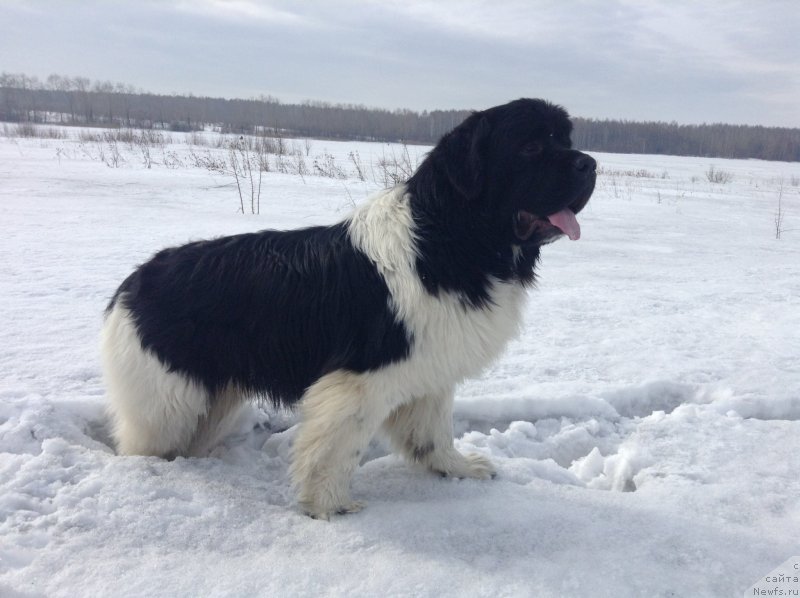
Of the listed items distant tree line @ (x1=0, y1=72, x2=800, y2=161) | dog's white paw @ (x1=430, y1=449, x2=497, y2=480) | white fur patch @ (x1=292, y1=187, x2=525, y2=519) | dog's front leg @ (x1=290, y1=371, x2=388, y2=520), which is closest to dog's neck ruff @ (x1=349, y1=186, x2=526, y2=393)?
white fur patch @ (x1=292, y1=187, x2=525, y2=519)

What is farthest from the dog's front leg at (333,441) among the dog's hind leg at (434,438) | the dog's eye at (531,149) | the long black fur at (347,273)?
the dog's eye at (531,149)

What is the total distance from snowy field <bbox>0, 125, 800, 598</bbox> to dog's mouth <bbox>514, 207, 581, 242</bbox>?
116 cm

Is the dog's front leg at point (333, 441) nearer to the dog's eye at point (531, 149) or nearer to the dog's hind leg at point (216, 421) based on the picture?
the dog's hind leg at point (216, 421)

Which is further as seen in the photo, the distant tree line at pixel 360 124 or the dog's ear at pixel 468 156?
the distant tree line at pixel 360 124

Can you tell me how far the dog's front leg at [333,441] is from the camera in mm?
2492

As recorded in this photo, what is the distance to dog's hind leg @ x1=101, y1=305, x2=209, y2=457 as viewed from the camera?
9.11ft

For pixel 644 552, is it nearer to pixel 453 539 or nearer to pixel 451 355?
pixel 453 539

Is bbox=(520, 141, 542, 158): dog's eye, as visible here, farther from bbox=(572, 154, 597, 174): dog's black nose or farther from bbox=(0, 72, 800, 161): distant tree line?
bbox=(0, 72, 800, 161): distant tree line

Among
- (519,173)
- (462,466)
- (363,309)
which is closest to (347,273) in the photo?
(363,309)

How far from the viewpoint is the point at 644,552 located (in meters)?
2.21

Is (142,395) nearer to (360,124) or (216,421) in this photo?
(216,421)

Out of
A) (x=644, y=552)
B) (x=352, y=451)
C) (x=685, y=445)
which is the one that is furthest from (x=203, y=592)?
(x=685, y=445)

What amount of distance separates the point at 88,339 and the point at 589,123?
252 feet

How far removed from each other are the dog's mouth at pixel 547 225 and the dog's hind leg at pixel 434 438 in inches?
34.7
